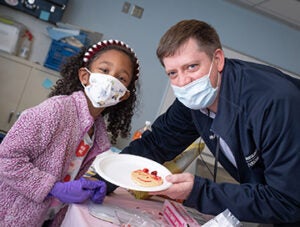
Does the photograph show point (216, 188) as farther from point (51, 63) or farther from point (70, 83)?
point (51, 63)

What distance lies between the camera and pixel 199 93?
3.89 ft

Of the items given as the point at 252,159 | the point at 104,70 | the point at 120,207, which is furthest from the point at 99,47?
the point at 252,159

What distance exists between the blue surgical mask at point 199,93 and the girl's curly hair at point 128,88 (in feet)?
0.86

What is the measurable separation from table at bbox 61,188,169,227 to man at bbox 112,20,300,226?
0.18 m

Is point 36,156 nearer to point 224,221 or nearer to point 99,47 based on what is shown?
point 99,47

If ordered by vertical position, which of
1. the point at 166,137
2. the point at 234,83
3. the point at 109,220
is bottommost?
the point at 109,220

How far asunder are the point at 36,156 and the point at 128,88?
519 millimetres

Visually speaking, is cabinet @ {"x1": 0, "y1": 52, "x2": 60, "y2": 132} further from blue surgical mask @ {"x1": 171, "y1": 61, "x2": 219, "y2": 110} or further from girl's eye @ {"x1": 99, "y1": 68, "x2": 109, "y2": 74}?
blue surgical mask @ {"x1": 171, "y1": 61, "x2": 219, "y2": 110}

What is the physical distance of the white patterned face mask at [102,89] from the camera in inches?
47.1

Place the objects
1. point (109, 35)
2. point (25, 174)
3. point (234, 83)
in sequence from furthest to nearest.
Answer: point (109, 35) → point (234, 83) → point (25, 174)

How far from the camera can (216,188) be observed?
3.39 feet

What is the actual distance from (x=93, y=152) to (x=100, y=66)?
1.19ft

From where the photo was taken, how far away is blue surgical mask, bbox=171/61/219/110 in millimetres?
1171

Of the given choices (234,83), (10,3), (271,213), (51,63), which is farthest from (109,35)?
(271,213)
